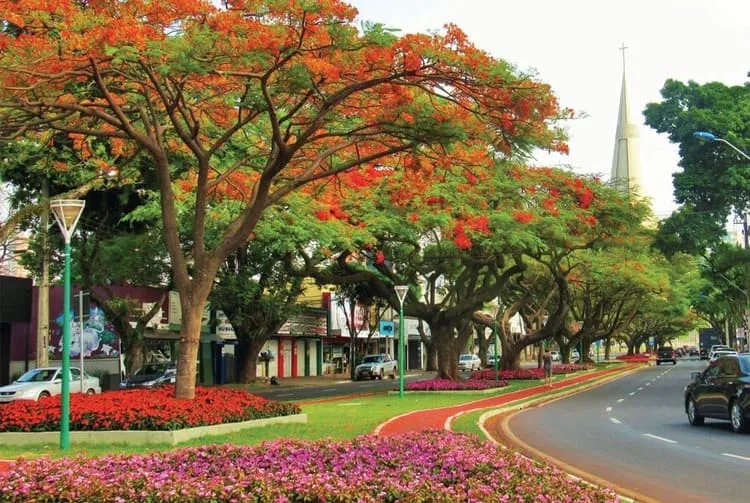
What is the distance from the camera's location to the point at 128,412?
44.7ft

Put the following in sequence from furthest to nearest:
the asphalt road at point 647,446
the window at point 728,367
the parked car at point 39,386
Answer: the parked car at point 39,386
the window at point 728,367
the asphalt road at point 647,446

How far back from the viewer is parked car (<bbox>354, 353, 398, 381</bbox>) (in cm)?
5191

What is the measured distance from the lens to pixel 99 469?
7.51 metres

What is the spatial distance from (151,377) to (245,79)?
20029mm

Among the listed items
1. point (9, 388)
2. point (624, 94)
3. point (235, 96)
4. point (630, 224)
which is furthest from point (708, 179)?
point (624, 94)

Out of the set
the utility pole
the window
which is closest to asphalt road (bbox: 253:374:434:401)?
the utility pole

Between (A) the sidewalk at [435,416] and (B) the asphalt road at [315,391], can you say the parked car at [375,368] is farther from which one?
(A) the sidewalk at [435,416]

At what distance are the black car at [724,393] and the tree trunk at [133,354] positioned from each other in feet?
71.1

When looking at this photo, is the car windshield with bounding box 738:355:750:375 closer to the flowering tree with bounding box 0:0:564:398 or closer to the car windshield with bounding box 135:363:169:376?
the flowering tree with bounding box 0:0:564:398

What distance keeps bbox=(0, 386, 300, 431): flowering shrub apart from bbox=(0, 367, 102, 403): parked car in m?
12.1

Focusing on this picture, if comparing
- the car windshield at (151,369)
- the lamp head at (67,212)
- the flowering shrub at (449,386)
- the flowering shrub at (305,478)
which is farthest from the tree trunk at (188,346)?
the car windshield at (151,369)

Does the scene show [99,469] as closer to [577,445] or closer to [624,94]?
[577,445]

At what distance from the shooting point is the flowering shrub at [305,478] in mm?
6355

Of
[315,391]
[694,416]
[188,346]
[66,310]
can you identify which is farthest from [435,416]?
[315,391]
